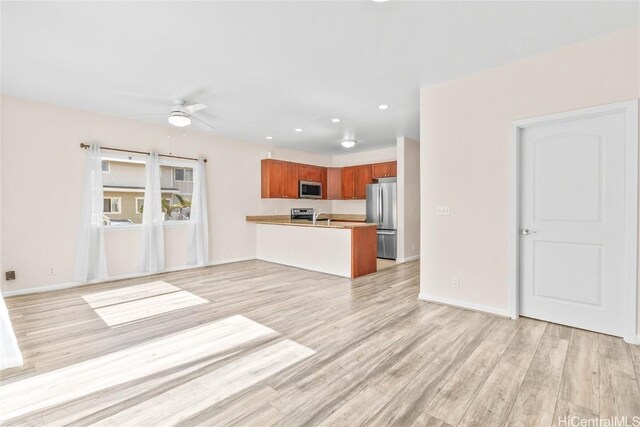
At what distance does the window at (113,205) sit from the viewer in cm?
499

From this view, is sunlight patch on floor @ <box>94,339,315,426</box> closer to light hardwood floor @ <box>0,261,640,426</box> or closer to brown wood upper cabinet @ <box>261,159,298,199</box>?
light hardwood floor @ <box>0,261,640,426</box>

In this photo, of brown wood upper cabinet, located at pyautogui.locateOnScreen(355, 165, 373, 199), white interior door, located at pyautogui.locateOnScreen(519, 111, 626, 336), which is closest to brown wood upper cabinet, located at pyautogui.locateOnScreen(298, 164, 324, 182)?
brown wood upper cabinet, located at pyautogui.locateOnScreen(355, 165, 373, 199)

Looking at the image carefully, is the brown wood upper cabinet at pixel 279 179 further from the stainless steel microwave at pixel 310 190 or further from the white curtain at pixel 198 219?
the white curtain at pixel 198 219

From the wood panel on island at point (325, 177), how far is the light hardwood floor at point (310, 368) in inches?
151

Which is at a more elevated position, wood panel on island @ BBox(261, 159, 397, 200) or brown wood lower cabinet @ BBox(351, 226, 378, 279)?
wood panel on island @ BBox(261, 159, 397, 200)

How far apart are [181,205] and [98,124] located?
189cm

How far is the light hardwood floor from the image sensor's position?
5.74 ft

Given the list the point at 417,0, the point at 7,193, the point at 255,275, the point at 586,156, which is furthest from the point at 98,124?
the point at 586,156

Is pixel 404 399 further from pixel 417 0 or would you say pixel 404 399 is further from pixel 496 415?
pixel 417 0

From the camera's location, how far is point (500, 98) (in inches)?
127

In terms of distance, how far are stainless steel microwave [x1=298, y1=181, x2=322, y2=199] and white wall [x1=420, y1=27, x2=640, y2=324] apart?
413 cm

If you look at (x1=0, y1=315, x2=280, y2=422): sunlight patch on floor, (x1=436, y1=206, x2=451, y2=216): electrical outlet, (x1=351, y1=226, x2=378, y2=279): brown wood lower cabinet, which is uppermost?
(x1=436, y1=206, x2=451, y2=216): electrical outlet

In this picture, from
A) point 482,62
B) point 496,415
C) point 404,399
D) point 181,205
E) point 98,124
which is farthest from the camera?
point 181,205

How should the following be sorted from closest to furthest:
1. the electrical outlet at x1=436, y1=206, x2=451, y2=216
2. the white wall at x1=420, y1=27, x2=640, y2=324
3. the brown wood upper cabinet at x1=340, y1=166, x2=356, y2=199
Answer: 1. the white wall at x1=420, y1=27, x2=640, y2=324
2. the electrical outlet at x1=436, y1=206, x2=451, y2=216
3. the brown wood upper cabinet at x1=340, y1=166, x2=356, y2=199
